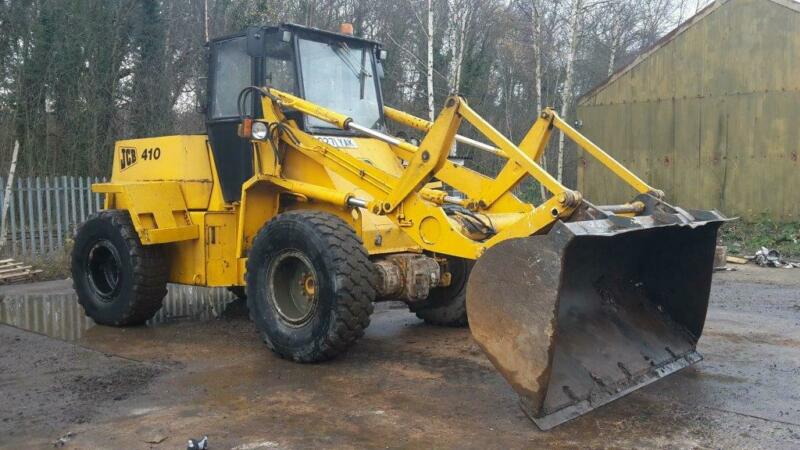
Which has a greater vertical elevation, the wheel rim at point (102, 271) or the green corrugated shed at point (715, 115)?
the green corrugated shed at point (715, 115)

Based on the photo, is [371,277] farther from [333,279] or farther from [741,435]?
[741,435]

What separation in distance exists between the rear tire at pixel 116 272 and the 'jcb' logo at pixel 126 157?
2.30 feet

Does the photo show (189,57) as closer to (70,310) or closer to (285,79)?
(70,310)

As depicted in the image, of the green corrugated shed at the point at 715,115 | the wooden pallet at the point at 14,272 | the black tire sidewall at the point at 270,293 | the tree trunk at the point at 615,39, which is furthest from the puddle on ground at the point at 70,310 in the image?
the tree trunk at the point at 615,39

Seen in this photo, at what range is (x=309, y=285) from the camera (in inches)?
242

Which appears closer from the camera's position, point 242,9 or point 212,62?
point 212,62

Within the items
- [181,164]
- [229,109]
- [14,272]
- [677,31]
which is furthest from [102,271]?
[677,31]

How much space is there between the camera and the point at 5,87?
17.8m

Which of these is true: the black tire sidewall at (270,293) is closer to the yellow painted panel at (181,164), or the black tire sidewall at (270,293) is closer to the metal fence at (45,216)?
the yellow painted panel at (181,164)

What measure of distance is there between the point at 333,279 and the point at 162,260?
8.88 feet

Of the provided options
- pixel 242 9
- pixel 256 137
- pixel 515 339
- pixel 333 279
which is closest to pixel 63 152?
pixel 242 9

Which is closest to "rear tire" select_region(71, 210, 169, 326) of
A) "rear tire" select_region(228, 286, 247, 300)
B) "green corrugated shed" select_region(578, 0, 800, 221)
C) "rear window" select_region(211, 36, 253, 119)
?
"rear tire" select_region(228, 286, 247, 300)

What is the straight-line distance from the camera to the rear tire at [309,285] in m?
5.62

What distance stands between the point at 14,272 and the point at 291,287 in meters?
7.01
